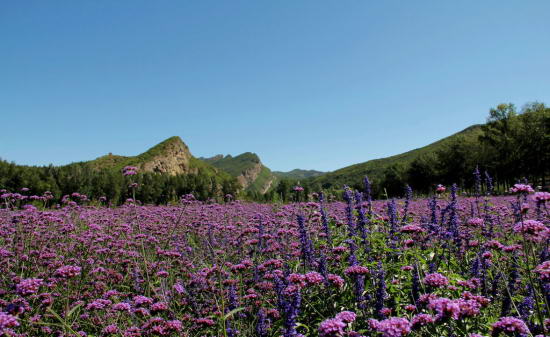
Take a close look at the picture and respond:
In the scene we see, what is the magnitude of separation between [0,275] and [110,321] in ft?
9.82

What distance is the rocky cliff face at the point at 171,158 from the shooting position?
462ft

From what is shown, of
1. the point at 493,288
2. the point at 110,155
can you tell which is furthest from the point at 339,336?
the point at 110,155

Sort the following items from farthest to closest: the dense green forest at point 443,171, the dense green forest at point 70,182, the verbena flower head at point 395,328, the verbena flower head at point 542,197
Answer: the dense green forest at point 443,171 → the dense green forest at point 70,182 → the verbena flower head at point 542,197 → the verbena flower head at point 395,328

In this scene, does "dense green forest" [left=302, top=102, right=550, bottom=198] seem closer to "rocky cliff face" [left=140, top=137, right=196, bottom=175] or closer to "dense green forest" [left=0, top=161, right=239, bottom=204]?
"dense green forest" [left=0, top=161, right=239, bottom=204]

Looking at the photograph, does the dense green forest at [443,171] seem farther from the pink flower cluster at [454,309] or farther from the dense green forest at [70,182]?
the pink flower cluster at [454,309]

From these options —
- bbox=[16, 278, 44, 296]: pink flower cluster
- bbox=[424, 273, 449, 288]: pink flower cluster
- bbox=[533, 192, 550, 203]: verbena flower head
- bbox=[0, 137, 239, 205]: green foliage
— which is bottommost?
bbox=[424, 273, 449, 288]: pink flower cluster

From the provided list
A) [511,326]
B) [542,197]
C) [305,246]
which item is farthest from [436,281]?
[305,246]

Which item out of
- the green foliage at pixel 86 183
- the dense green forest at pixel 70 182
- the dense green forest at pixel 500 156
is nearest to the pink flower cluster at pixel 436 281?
the green foliage at pixel 86 183

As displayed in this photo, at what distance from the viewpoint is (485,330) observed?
338 centimetres

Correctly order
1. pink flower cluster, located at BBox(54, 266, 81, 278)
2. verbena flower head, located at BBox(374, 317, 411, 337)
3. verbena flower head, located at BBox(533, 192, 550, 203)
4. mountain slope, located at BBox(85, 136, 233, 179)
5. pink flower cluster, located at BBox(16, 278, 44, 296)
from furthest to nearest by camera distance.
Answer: mountain slope, located at BBox(85, 136, 233, 179), pink flower cluster, located at BBox(54, 266, 81, 278), pink flower cluster, located at BBox(16, 278, 44, 296), verbena flower head, located at BBox(533, 192, 550, 203), verbena flower head, located at BBox(374, 317, 411, 337)

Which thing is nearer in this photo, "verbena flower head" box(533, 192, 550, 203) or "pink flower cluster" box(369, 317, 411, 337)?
"pink flower cluster" box(369, 317, 411, 337)

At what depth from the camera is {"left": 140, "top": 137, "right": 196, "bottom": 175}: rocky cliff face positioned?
141m

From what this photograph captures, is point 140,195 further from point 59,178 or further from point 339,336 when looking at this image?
point 339,336

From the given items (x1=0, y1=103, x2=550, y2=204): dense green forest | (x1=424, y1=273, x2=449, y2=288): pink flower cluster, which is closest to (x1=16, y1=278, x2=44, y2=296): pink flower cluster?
(x1=424, y1=273, x2=449, y2=288): pink flower cluster
